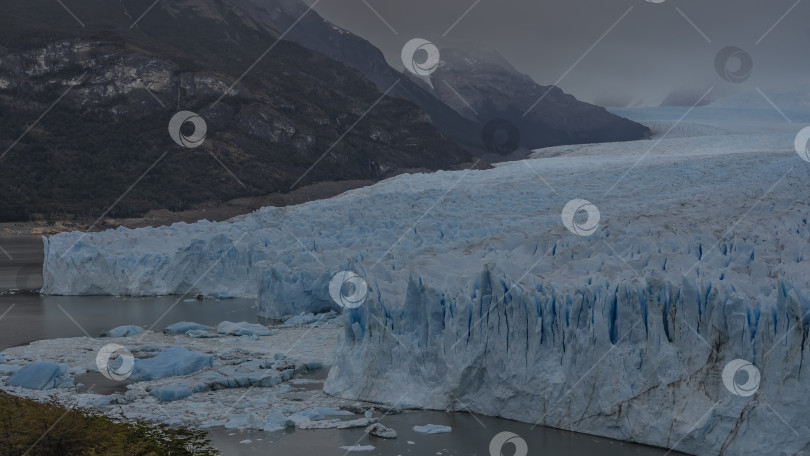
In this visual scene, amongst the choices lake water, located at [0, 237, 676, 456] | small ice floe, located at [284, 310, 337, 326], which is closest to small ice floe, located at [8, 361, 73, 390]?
lake water, located at [0, 237, 676, 456]

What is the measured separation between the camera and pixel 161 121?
2776 inches

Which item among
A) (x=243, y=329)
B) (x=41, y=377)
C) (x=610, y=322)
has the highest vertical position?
(x=610, y=322)

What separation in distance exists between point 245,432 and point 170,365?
357cm

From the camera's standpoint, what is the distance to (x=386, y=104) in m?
85.0

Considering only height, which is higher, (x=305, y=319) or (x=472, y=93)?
(x=472, y=93)

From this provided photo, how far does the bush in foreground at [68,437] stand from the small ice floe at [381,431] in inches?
91.4

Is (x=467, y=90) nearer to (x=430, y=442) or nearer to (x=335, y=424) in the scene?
(x=335, y=424)

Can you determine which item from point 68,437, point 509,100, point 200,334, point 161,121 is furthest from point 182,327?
point 509,100

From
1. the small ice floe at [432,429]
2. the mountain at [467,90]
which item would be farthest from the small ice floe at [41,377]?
the mountain at [467,90]

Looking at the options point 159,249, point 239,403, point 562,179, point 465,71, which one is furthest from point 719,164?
point 465,71

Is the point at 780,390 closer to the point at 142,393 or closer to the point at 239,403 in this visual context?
the point at 239,403

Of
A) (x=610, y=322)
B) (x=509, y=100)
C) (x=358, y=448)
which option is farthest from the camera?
(x=509, y=100)

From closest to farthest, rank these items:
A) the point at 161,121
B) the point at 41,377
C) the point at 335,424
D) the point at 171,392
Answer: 1. the point at 335,424
2. the point at 171,392
3. the point at 41,377
4. the point at 161,121

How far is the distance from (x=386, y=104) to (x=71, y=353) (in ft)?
236
